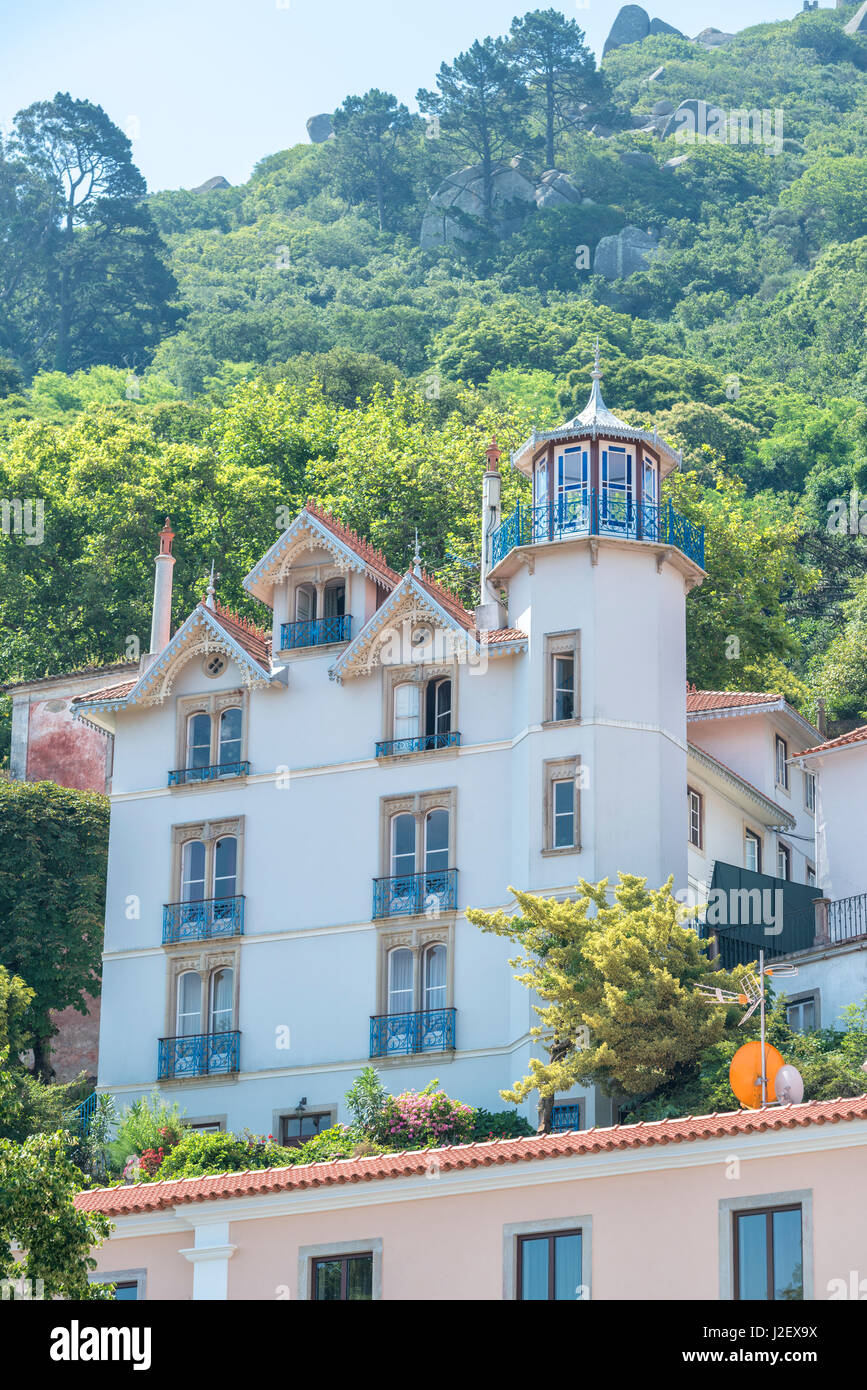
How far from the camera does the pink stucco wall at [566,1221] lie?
28297mm

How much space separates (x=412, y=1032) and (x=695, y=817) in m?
9.03

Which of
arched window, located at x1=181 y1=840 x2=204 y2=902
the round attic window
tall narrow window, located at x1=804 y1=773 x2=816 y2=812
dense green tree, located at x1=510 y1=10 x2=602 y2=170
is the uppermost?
dense green tree, located at x1=510 y1=10 x2=602 y2=170

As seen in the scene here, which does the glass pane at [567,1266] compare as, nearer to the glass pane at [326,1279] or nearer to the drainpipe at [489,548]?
the glass pane at [326,1279]

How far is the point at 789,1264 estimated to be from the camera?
28203 mm

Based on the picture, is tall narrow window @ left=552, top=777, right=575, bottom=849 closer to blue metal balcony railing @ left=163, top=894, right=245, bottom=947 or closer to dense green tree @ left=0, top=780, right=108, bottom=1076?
blue metal balcony railing @ left=163, top=894, right=245, bottom=947

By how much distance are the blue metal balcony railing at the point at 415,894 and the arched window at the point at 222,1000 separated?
3.93m

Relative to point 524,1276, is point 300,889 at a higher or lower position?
higher

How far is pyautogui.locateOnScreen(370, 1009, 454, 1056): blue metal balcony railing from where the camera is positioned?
1816 inches

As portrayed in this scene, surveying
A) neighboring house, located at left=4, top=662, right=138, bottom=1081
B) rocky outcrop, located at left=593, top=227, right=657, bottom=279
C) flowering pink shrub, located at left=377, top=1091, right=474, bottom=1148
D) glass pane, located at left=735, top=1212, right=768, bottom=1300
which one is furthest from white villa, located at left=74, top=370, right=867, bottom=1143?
rocky outcrop, located at left=593, top=227, right=657, bottom=279

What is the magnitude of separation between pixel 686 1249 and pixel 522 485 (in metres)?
44.7

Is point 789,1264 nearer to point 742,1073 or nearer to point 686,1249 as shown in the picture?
point 686,1249

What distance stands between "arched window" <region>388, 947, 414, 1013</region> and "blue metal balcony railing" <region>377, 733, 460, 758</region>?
4.48 m
